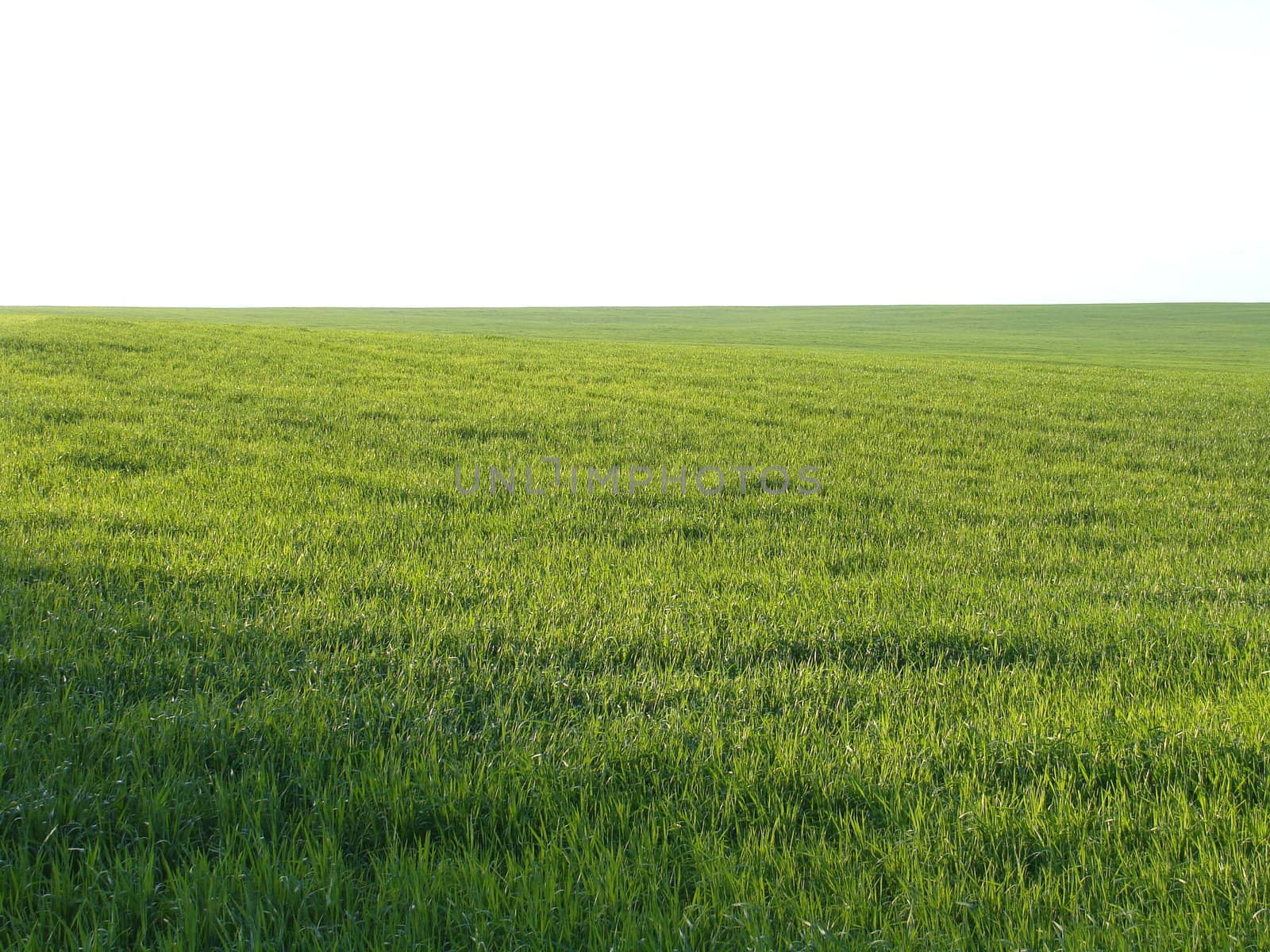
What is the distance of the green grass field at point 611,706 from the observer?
9.39ft

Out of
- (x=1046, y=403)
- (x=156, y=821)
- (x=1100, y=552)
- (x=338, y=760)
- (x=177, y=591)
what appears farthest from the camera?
(x=1046, y=403)

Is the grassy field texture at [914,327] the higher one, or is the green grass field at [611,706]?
the grassy field texture at [914,327]

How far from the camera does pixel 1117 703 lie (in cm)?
458

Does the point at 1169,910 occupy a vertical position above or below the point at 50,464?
below

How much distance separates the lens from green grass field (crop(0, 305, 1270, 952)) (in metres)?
2.86

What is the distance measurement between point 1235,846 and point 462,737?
3.12m

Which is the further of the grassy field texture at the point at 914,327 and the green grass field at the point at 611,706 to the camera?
the grassy field texture at the point at 914,327

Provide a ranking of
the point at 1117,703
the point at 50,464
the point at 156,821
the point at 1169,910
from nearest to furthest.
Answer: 1. the point at 1169,910
2. the point at 156,821
3. the point at 1117,703
4. the point at 50,464

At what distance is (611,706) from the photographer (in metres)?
4.38

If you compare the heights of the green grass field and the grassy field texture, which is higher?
the grassy field texture

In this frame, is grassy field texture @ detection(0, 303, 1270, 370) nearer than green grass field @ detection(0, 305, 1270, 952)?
No

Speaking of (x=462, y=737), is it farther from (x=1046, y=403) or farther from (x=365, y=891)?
(x=1046, y=403)

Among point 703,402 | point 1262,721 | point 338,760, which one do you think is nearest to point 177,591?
point 338,760

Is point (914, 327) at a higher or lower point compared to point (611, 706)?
higher
